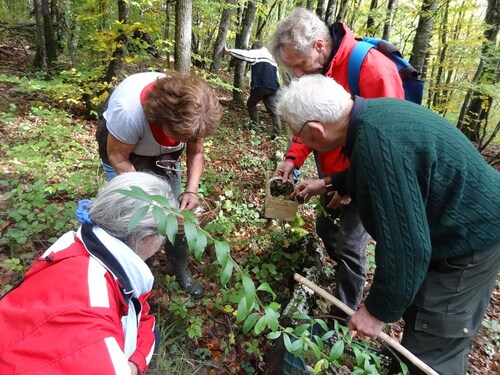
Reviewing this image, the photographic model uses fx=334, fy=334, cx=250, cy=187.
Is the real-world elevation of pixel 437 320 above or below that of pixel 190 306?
above

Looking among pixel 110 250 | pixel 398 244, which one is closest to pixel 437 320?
pixel 398 244

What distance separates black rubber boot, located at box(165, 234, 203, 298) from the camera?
114 inches

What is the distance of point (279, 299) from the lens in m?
2.98

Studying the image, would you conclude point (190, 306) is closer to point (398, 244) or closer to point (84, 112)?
point (398, 244)

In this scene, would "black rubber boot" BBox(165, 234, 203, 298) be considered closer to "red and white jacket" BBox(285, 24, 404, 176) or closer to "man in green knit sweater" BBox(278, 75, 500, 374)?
"red and white jacket" BBox(285, 24, 404, 176)

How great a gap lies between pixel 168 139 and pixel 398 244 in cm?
163

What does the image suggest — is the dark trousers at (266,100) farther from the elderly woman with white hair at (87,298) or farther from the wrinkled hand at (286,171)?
the elderly woman with white hair at (87,298)

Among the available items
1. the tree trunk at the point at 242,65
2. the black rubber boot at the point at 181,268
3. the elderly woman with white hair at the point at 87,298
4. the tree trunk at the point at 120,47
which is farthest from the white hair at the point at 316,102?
the tree trunk at the point at 242,65

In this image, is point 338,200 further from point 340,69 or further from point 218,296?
point 218,296

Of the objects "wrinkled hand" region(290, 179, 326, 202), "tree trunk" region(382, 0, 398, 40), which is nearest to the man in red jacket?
"wrinkled hand" region(290, 179, 326, 202)

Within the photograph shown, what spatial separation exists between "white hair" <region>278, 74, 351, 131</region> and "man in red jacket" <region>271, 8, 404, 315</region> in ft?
2.07

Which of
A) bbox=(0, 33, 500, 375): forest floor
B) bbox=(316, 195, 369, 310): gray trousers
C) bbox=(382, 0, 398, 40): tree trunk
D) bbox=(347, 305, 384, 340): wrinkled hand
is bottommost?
bbox=(0, 33, 500, 375): forest floor

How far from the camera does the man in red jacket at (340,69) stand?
220 cm

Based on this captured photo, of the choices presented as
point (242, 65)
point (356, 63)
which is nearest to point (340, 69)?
point (356, 63)
